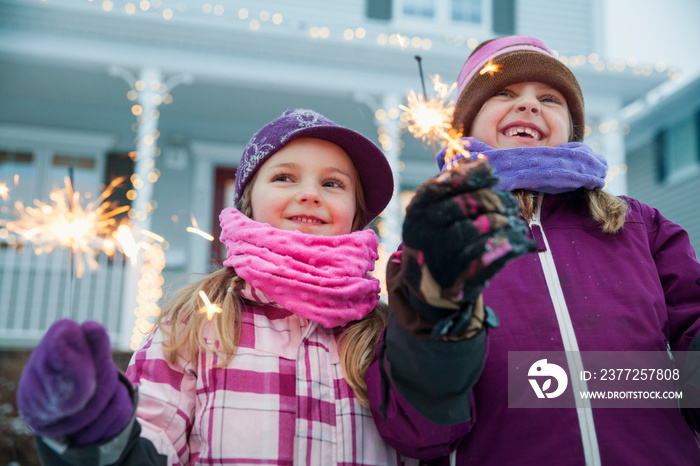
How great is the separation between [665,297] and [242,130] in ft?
22.7

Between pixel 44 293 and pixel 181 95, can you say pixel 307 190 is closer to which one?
pixel 181 95

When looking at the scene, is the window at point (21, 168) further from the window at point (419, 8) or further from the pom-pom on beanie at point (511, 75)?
the pom-pom on beanie at point (511, 75)

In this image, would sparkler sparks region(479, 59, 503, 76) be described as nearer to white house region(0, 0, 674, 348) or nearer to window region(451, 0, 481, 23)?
white house region(0, 0, 674, 348)

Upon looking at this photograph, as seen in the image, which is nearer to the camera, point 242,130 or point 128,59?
point 128,59

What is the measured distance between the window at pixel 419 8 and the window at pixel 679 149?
4556 mm

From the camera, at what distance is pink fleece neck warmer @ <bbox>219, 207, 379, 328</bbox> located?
1.68 metres

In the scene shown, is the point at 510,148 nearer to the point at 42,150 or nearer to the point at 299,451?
the point at 299,451

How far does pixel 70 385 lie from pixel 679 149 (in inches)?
415

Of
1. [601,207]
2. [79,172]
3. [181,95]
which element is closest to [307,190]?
[601,207]

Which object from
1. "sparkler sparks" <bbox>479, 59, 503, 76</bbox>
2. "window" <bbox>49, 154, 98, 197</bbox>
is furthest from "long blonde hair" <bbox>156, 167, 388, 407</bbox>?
"window" <bbox>49, 154, 98, 197</bbox>

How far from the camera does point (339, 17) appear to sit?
8.24m

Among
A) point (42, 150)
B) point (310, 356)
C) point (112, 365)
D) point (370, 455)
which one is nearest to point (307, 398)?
point (310, 356)

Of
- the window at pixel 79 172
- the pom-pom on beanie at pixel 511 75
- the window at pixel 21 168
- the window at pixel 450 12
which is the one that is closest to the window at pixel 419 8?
the window at pixel 450 12

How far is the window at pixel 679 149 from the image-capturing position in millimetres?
9252
